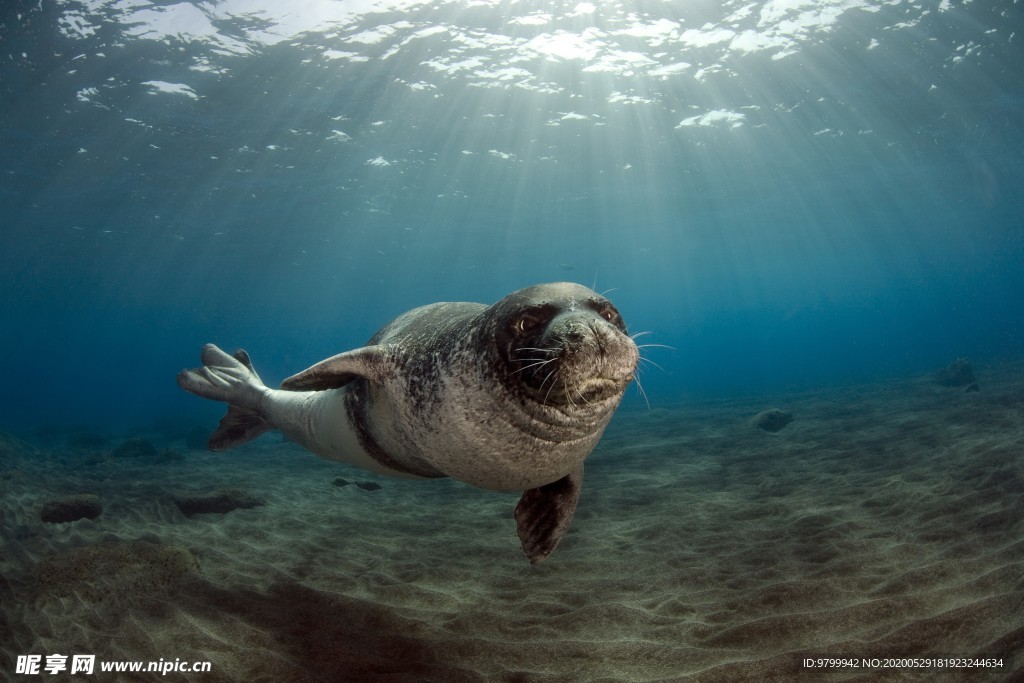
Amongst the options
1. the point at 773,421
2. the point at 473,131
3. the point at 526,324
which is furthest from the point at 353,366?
the point at 473,131

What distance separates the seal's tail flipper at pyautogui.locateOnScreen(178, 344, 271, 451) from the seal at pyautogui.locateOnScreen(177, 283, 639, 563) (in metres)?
1.68

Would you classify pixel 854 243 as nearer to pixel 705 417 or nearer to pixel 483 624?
pixel 705 417

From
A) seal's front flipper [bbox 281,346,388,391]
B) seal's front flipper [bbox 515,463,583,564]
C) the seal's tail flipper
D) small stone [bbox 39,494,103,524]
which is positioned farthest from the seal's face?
small stone [bbox 39,494,103,524]

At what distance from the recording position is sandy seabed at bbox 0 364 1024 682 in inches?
128

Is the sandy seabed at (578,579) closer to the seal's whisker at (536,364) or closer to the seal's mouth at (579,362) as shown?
the seal's mouth at (579,362)

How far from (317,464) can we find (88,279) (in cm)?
4385

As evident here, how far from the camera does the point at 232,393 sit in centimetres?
547

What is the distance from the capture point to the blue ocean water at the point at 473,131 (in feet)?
49.0

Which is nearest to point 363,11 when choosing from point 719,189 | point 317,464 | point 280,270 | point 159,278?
point 317,464

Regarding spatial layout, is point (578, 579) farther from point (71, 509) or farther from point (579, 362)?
point (71, 509)

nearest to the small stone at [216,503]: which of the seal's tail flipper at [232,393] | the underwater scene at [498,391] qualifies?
the underwater scene at [498,391]

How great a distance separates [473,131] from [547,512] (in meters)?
21.2

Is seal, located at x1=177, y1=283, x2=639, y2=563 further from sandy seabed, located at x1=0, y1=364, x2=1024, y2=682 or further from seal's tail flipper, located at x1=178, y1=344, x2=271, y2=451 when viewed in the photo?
seal's tail flipper, located at x1=178, y1=344, x2=271, y2=451

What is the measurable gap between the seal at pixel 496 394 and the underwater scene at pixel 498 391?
24mm
